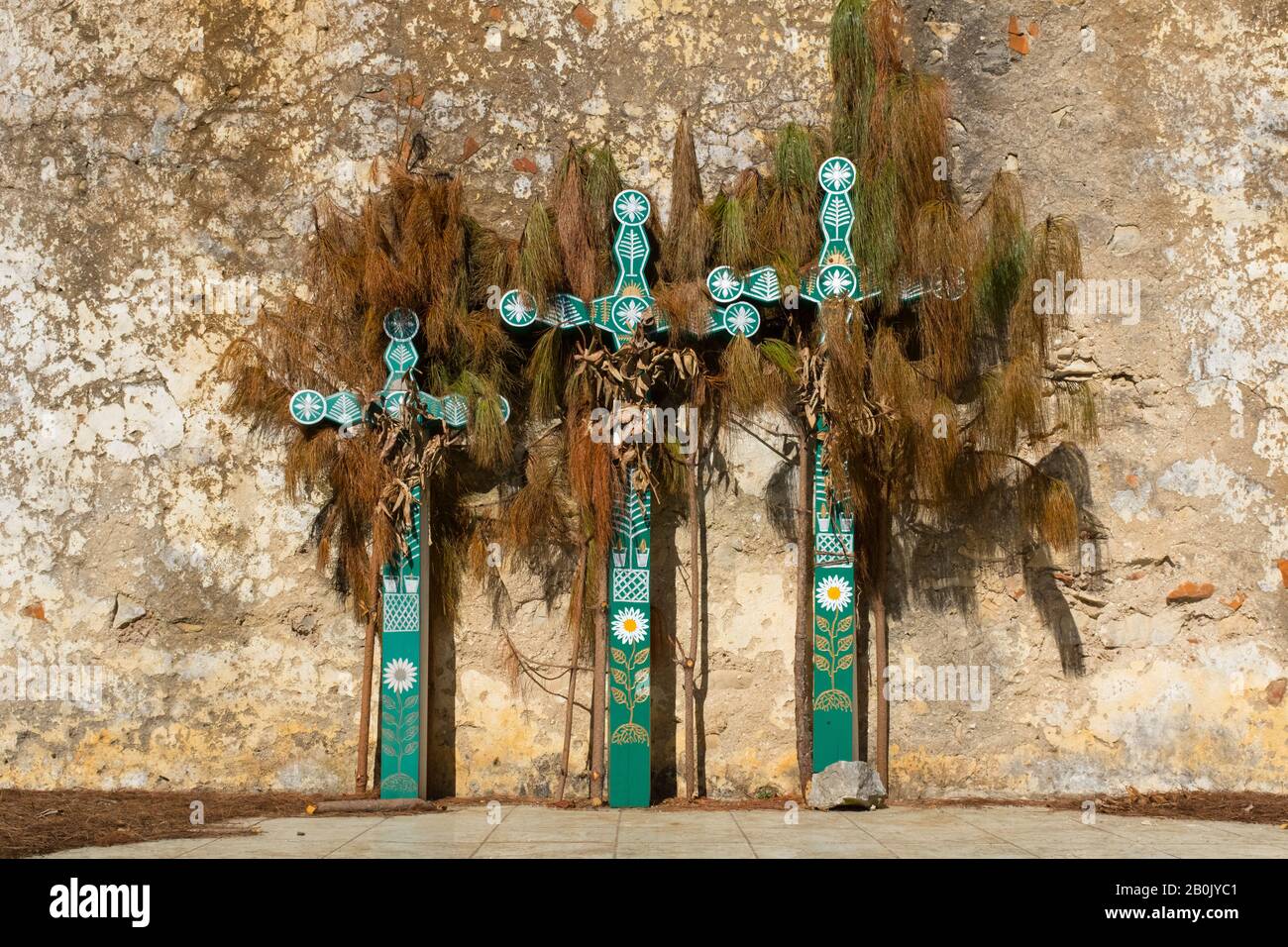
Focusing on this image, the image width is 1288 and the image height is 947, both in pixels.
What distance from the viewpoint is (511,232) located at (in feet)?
18.8

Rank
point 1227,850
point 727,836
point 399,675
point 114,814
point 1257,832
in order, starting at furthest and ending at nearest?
point 399,675 < point 114,814 < point 1257,832 < point 727,836 < point 1227,850

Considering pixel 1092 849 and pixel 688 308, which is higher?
pixel 688 308

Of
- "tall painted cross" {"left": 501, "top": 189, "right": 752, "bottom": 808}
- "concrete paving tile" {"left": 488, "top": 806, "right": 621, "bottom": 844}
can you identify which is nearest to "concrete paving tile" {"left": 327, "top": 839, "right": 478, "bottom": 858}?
"concrete paving tile" {"left": 488, "top": 806, "right": 621, "bottom": 844}

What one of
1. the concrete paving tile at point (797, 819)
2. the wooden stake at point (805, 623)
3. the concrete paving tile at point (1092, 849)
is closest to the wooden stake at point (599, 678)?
the concrete paving tile at point (797, 819)

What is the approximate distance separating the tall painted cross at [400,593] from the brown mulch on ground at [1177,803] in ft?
7.15

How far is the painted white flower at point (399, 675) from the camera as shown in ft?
17.3

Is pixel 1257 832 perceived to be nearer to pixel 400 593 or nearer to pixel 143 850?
pixel 400 593

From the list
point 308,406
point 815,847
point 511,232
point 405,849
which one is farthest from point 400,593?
point 815,847

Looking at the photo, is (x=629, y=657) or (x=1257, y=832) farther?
(x=629, y=657)

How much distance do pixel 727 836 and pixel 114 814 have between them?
97.3 inches

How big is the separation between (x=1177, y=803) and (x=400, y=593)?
3.50m

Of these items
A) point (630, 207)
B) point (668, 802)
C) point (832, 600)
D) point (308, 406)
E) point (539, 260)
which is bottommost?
point (668, 802)

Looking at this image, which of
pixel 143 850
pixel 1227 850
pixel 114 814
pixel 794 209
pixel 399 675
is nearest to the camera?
pixel 143 850

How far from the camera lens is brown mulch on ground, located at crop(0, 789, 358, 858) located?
4426 mm
